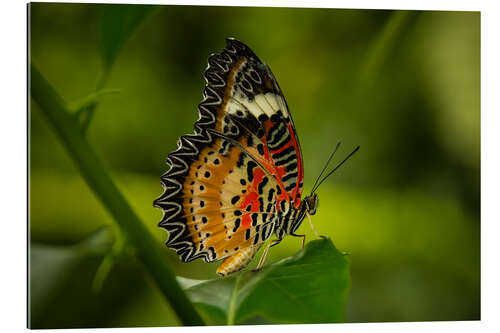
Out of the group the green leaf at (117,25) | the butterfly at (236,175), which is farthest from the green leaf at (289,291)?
the green leaf at (117,25)

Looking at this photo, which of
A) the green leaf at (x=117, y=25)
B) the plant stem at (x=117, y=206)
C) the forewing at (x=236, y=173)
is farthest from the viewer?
the forewing at (x=236, y=173)

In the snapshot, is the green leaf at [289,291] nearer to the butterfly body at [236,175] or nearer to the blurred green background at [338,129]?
the butterfly body at [236,175]

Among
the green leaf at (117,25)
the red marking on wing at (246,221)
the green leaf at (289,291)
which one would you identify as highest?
the green leaf at (117,25)

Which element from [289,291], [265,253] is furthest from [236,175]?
[289,291]

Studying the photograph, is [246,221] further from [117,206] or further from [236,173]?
[117,206]

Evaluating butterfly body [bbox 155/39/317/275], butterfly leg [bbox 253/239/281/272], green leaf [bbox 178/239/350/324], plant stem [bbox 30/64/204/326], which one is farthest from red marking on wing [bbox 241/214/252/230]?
plant stem [bbox 30/64/204/326]

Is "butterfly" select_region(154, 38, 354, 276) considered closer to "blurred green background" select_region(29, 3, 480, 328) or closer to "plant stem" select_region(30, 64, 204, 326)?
"blurred green background" select_region(29, 3, 480, 328)
